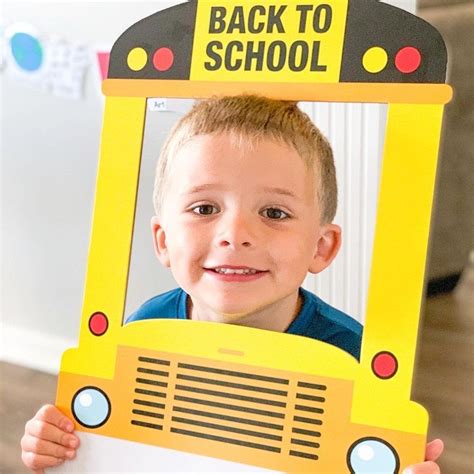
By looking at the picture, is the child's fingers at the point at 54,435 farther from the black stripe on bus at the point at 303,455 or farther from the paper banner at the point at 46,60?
the paper banner at the point at 46,60

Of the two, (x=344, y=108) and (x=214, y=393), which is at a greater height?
(x=344, y=108)

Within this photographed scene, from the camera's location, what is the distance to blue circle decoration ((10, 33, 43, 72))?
116 centimetres

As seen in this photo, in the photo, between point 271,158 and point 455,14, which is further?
point 455,14

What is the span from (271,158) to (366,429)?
0.72 feet

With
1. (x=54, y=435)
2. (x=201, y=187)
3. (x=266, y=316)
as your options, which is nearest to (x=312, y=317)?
(x=266, y=316)

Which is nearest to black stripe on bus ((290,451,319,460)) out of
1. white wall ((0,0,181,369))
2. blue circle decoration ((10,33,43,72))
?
white wall ((0,0,181,369))

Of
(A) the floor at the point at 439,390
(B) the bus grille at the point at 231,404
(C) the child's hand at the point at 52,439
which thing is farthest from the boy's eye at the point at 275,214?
(A) the floor at the point at 439,390

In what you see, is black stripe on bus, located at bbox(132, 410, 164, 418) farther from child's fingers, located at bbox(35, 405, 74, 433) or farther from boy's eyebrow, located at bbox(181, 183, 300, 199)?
boy's eyebrow, located at bbox(181, 183, 300, 199)

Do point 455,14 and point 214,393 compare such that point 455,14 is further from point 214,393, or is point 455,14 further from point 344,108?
point 214,393

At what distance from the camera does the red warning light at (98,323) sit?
0.61 metres

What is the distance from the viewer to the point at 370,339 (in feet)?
1.73

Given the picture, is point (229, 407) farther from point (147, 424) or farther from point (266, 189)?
point (266, 189)

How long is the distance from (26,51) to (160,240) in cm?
70

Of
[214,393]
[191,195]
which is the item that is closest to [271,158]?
[191,195]
